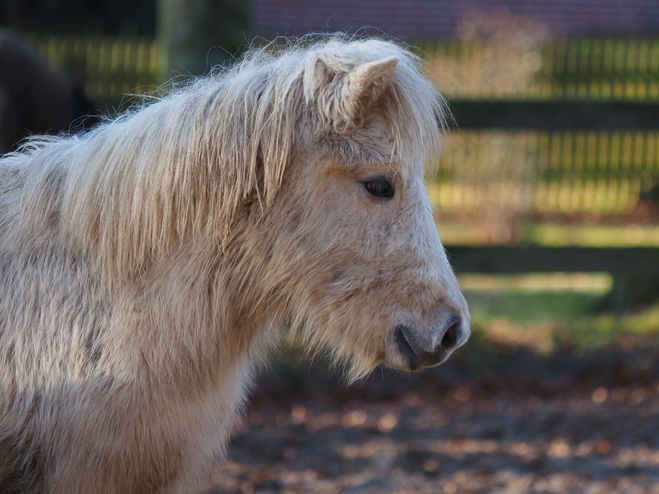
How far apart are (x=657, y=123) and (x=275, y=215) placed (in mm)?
4279

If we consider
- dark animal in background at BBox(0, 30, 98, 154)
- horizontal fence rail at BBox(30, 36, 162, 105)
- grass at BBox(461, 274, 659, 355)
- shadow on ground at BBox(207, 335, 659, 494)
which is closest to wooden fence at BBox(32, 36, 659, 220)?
horizontal fence rail at BBox(30, 36, 162, 105)

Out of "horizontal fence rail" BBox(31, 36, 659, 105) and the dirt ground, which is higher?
"horizontal fence rail" BBox(31, 36, 659, 105)

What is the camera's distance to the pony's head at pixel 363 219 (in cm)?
207

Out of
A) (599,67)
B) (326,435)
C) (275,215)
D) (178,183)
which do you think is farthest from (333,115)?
(599,67)

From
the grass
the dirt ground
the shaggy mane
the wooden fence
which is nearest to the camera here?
the shaggy mane

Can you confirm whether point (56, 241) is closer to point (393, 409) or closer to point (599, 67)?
point (393, 409)

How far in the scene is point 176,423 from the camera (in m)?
2.06

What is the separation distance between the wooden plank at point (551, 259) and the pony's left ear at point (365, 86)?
138 inches

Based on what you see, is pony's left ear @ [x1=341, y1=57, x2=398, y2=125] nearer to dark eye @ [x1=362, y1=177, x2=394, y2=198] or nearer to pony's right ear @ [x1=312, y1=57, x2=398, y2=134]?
pony's right ear @ [x1=312, y1=57, x2=398, y2=134]

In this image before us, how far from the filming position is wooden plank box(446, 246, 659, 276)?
5473 millimetres

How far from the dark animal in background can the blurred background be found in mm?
15

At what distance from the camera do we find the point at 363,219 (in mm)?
2082

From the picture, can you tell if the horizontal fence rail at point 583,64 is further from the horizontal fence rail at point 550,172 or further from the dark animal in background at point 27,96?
the dark animal in background at point 27,96

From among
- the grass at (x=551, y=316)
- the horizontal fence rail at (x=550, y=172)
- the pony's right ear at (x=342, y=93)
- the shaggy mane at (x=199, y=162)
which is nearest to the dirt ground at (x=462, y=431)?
the grass at (x=551, y=316)
